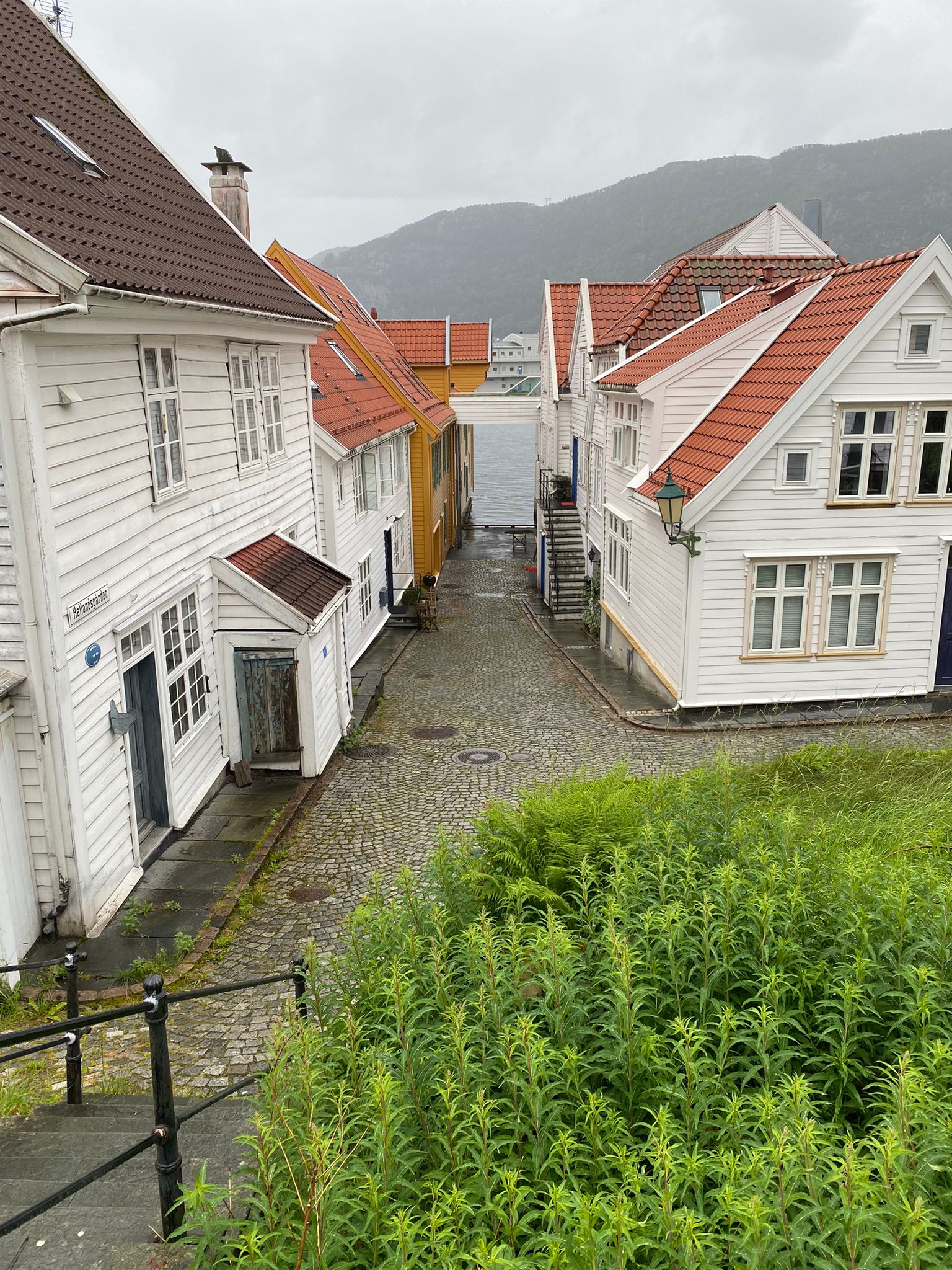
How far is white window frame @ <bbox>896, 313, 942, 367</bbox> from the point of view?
48.3 feet

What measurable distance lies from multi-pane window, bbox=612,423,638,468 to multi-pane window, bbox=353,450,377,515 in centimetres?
578

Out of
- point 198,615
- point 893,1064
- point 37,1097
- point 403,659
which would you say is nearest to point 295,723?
point 198,615

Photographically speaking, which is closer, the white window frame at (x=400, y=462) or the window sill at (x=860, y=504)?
the window sill at (x=860, y=504)

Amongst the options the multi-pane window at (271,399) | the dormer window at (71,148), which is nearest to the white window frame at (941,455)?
the multi-pane window at (271,399)

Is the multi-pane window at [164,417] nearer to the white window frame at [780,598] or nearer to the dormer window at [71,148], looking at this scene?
the dormer window at [71,148]

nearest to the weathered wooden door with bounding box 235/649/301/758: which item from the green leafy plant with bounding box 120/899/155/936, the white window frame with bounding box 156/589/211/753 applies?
the white window frame with bounding box 156/589/211/753

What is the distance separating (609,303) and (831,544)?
14.3 m

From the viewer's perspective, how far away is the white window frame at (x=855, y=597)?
16.0 metres

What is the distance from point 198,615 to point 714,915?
827 cm

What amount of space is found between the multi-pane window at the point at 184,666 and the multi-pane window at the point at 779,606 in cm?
905

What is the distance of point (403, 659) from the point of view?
866 inches

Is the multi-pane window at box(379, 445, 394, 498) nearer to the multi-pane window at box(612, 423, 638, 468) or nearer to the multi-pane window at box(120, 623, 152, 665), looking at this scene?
the multi-pane window at box(612, 423, 638, 468)

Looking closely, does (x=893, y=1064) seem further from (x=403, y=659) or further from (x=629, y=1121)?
(x=403, y=659)

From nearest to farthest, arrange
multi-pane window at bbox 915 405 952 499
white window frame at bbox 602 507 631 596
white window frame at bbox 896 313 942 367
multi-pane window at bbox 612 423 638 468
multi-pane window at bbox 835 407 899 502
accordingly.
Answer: white window frame at bbox 896 313 942 367 < multi-pane window at bbox 835 407 899 502 < multi-pane window at bbox 915 405 952 499 < multi-pane window at bbox 612 423 638 468 < white window frame at bbox 602 507 631 596
